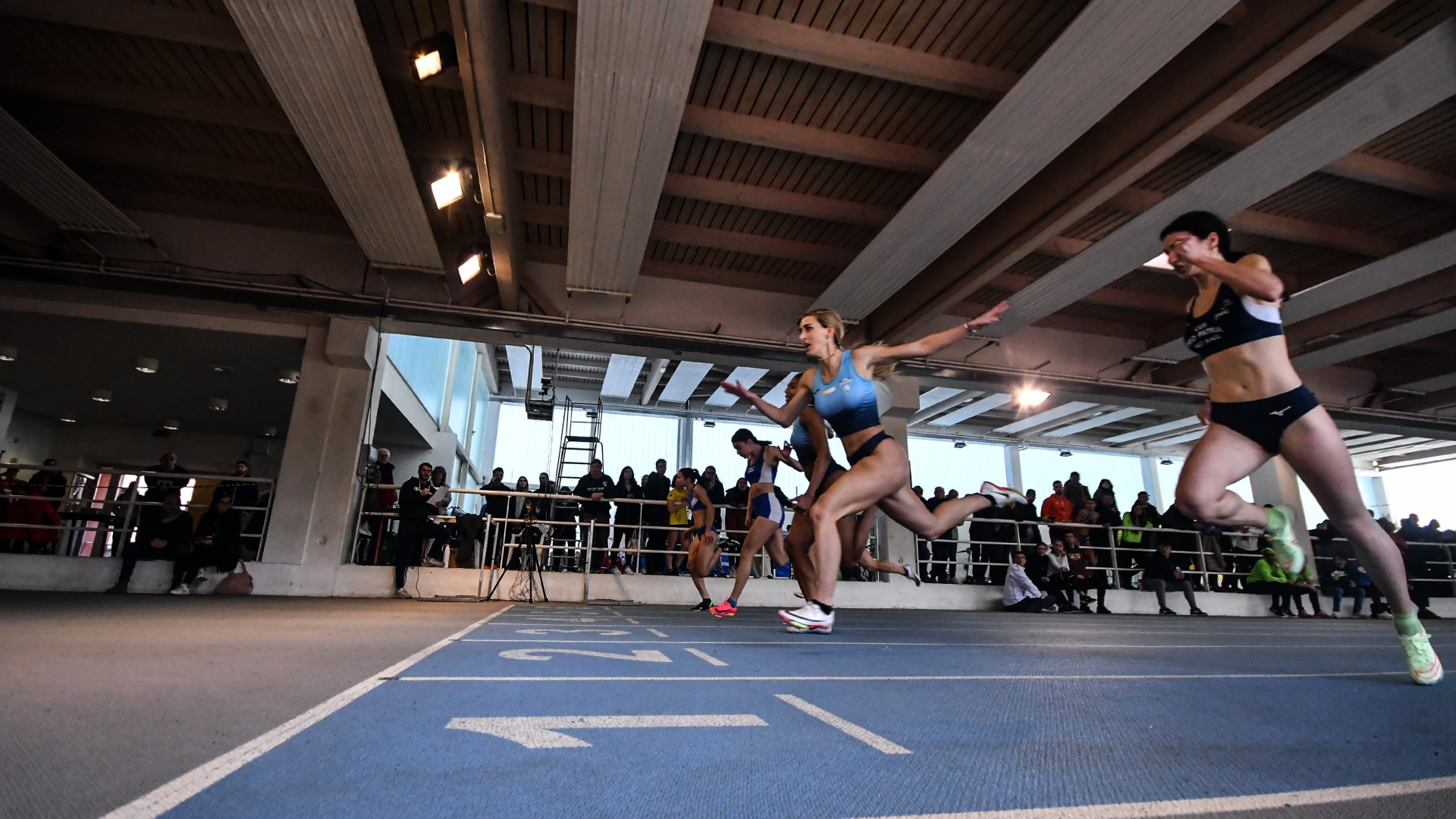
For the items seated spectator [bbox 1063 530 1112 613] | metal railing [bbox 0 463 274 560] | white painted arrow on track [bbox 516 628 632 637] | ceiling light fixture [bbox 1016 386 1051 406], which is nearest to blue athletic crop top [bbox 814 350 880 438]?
white painted arrow on track [bbox 516 628 632 637]

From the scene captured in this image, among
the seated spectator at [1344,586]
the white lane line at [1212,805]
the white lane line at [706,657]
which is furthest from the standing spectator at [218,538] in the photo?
the seated spectator at [1344,586]

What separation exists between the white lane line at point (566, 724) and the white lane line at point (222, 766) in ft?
1.13

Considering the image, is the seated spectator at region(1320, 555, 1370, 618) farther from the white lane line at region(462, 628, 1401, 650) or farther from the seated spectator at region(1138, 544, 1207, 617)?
the white lane line at region(462, 628, 1401, 650)

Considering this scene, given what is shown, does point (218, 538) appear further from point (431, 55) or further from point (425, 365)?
point (431, 55)

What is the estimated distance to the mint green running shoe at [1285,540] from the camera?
2820mm

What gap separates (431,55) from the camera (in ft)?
17.5

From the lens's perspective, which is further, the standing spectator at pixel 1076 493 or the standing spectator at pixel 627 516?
the standing spectator at pixel 1076 493

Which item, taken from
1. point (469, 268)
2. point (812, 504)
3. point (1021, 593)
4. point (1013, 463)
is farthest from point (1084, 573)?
point (1013, 463)

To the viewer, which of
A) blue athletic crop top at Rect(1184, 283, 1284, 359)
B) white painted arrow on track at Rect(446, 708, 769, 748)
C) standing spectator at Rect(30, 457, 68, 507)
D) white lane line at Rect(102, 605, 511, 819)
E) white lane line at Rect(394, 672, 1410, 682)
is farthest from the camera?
standing spectator at Rect(30, 457, 68, 507)

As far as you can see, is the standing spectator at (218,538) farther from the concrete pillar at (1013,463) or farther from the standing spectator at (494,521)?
the concrete pillar at (1013,463)

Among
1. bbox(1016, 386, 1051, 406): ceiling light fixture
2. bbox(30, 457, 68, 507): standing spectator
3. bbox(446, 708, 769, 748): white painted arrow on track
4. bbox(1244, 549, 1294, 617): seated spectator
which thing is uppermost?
bbox(1016, 386, 1051, 406): ceiling light fixture

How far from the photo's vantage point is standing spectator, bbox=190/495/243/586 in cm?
794

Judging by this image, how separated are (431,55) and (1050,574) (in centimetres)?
1000

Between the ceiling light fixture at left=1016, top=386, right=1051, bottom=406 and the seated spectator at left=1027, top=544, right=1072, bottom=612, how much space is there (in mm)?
2378
